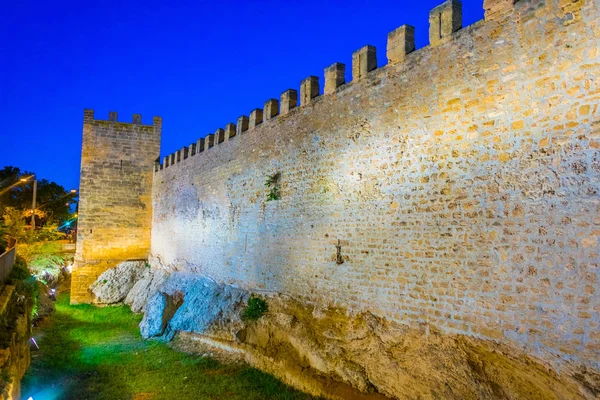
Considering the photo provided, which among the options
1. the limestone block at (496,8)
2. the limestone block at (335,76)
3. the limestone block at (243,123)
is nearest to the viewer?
the limestone block at (496,8)

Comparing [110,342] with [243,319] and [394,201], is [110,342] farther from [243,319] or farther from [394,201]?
[394,201]

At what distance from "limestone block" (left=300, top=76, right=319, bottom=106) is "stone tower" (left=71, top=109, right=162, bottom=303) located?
1184 cm

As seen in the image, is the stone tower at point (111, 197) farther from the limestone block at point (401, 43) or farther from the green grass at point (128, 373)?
the limestone block at point (401, 43)

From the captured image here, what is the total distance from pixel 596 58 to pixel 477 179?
1.84m

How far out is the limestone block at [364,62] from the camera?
7801 millimetres

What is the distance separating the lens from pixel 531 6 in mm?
5246

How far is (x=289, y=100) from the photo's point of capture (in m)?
10.0

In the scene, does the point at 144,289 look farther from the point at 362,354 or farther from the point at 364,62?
the point at 364,62

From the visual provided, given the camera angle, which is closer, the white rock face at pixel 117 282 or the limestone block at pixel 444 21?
the limestone block at pixel 444 21

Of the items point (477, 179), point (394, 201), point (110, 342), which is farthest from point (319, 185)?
point (110, 342)

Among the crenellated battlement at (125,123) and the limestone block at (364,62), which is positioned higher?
the crenellated battlement at (125,123)

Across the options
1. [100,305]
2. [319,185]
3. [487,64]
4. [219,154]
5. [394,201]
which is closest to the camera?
[487,64]

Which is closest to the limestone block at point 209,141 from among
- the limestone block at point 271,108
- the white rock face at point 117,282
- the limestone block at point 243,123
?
the limestone block at point 243,123

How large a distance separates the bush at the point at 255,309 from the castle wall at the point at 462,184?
591mm
